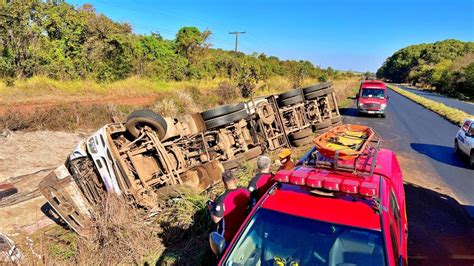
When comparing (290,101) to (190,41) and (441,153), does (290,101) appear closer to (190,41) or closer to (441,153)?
(441,153)

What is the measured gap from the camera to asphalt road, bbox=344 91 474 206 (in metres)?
8.54

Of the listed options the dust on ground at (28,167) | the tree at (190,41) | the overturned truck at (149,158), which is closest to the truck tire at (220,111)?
the overturned truck at (149,158)

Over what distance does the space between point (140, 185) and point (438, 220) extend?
5496 millimetres

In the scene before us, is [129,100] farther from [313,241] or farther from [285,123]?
[313,241]

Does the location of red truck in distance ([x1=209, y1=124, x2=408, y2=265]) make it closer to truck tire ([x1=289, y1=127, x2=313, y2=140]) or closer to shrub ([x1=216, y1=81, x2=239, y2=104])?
truck tire ([x1=289, y1=127, x2=313, y2=140])

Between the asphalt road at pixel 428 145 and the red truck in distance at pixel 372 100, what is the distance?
18.5 inches

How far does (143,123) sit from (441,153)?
32.6ft

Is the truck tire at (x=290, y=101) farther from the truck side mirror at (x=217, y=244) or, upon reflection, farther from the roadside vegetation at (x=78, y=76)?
the truck side mirror at (x=217, y=244)

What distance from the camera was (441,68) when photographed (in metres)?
57.2

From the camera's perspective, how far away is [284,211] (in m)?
2.92

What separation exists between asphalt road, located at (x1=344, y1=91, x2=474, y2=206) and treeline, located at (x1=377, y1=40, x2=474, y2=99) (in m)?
24.1

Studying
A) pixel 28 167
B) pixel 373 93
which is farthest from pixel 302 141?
pixel 373 93

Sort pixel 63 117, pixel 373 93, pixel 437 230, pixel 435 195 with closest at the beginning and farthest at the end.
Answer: pixel 437 230
pixel 435 195
pixel 63 117
pixel 373 93

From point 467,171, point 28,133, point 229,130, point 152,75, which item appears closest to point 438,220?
point 467,171
